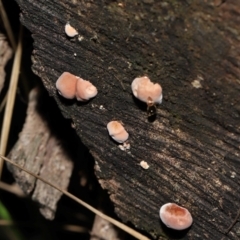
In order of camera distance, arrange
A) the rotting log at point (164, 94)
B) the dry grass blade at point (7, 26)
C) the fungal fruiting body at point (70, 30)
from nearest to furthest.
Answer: the rotting log at point (164, 94) → the fungal fruiting body at point (70, 30) → the dry grass blade at point (7, 26)

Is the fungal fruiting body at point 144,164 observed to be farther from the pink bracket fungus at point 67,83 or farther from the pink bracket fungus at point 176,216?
the pink bracket fungus at point 67,83

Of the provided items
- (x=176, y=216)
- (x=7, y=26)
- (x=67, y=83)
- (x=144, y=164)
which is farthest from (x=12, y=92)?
(x=176, y=216)

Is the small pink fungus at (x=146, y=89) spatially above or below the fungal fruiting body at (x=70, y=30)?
below

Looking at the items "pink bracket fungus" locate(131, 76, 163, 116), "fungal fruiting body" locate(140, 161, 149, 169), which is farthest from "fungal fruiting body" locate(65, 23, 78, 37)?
"fungal fruiting body" locate(140, 161, 149, 169)

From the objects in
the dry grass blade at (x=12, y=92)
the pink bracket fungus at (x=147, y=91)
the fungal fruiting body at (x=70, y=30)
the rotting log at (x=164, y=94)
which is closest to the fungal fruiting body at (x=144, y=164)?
the rotting log at (x=164, y=94)

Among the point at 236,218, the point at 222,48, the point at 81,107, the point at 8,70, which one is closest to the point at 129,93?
the point at 81,107

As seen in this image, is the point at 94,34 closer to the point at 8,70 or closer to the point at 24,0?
the point at 24,0

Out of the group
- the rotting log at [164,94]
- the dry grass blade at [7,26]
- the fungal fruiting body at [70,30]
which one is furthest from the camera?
the dry grass blade at [7,26]
